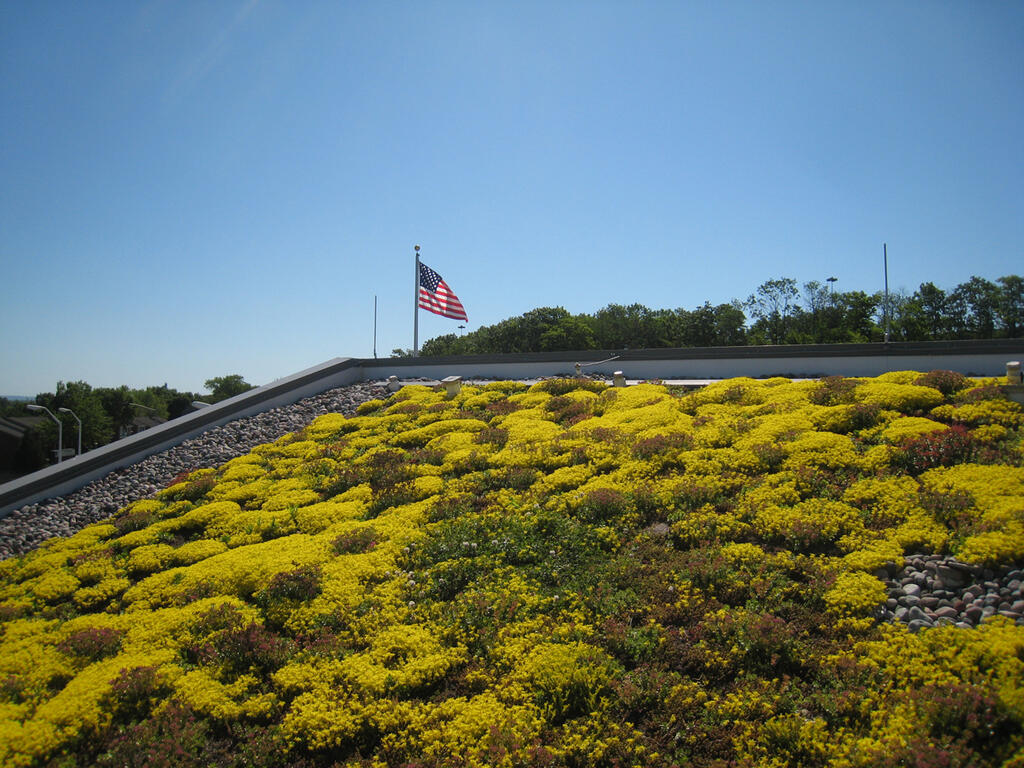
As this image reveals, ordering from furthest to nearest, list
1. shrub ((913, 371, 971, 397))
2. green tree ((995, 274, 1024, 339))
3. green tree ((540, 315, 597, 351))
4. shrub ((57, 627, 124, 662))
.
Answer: green tree ((540, 315, 597, 351)) < green tree ((995, 274, 1024, 339)) < shrub ((913, 371, 971, 397)) < shrub ((57, 627, 124, 662))

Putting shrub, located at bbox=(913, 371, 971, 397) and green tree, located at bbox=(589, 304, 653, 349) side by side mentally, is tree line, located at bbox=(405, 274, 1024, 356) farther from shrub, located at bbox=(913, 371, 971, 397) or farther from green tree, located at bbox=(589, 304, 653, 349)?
shrub, located at bbox=(913, 371, 971, 397)

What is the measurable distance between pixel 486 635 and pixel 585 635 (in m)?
0.96

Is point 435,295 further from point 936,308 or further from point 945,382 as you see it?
point 936,308

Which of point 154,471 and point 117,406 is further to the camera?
point 117,406

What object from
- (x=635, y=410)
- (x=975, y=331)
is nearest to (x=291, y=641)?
(x=635, y=410)

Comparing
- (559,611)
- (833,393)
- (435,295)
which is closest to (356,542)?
(559,611)

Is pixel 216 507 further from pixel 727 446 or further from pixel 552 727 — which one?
pixel 727 446

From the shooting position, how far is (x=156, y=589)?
8.11 m

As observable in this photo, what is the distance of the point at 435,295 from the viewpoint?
69.4 ft

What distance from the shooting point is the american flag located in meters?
21.0

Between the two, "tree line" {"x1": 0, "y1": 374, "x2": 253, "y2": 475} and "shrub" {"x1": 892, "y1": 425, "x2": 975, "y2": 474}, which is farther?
"tree line" {"x1": 0, "y1": 374, "x2": 253, "y2": 475}

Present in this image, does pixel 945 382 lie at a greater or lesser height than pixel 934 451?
greater

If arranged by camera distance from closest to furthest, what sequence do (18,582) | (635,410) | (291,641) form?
(291,641), (18,582), (635,410)

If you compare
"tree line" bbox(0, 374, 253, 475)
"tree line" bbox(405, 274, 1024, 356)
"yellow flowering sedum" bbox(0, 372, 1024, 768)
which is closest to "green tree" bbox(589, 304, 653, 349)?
"tree line" bbox(405, 274, 1024, 356)
